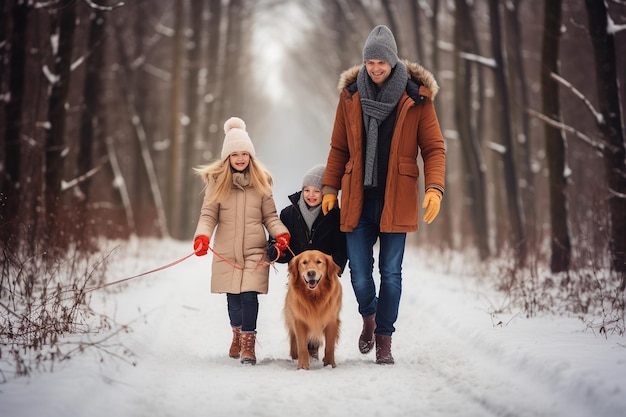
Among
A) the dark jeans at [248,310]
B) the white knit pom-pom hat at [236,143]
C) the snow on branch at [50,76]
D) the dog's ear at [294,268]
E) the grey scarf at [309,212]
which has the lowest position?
the dark jeans at [248,310]

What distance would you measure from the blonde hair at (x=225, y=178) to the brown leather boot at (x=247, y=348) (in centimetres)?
113

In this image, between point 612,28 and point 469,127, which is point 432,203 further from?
point 469,127

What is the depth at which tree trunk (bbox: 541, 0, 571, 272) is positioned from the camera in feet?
27.5

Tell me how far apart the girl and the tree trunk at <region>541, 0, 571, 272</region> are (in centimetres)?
518

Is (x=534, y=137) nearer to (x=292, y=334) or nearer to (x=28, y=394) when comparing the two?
(x=292, y=334)

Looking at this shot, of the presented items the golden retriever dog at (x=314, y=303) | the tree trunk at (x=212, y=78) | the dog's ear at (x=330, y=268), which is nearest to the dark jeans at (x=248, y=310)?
the golden retriever dog at (x=314, y=303)

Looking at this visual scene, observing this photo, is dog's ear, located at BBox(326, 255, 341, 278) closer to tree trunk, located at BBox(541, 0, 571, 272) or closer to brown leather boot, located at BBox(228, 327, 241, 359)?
brown leather boot, located at BBox(228, 327, 241, 359)

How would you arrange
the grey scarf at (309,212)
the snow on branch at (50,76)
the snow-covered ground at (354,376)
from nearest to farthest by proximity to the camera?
the snow-covered ground at (354,376), the grey scarf at (309,212), the snow on branch at (50,76)

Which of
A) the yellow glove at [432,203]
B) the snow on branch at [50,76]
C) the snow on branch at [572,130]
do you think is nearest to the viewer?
the yellow glove at [432,203]

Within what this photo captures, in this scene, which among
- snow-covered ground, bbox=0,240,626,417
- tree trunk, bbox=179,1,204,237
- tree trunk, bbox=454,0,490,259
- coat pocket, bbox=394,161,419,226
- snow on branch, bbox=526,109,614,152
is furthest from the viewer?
tree trunk, bbox=179,1,204,237

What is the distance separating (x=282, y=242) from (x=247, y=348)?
88 cm

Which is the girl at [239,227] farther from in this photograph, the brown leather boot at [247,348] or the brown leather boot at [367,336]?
the brown leather boot at [367,336]

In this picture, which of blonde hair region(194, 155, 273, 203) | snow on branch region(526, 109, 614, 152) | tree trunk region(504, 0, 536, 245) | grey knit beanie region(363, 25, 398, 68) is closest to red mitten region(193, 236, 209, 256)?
blonde hair region(194, 155, 273, 203)

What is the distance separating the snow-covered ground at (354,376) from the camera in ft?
10.3
